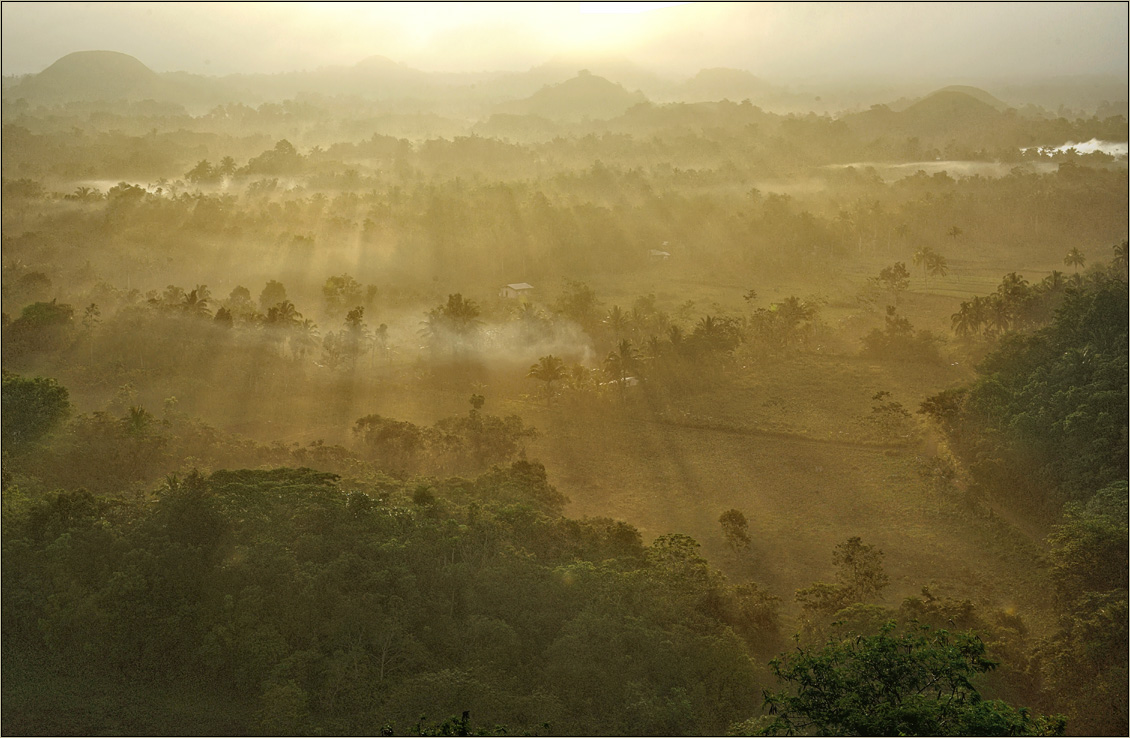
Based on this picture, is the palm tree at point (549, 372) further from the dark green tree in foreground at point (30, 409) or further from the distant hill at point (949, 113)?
the distant hill at point (949, 113)

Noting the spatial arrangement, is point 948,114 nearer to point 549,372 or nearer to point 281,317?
point 549,372

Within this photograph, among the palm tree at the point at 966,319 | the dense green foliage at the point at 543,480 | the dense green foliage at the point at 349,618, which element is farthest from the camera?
the palm tree at the point at 966,319

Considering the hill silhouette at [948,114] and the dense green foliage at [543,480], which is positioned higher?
the hill silhouette at [948,114]

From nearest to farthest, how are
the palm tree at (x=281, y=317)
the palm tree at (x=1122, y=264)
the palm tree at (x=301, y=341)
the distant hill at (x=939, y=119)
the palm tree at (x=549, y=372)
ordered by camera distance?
the palm tree at (x=549, y=372)
the palm tree at (x=301, y=341)
the palm tree at (x=281, y=317)
the palm tree at (x=1122, y=264)
the distant hill at (x=939, y=119)

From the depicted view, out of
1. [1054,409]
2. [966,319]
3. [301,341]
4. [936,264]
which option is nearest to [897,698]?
[1054,409]

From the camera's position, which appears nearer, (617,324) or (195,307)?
(195,307)

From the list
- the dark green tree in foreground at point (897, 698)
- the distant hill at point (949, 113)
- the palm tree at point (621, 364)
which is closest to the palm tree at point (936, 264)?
the palm tree at point (621, 364)
